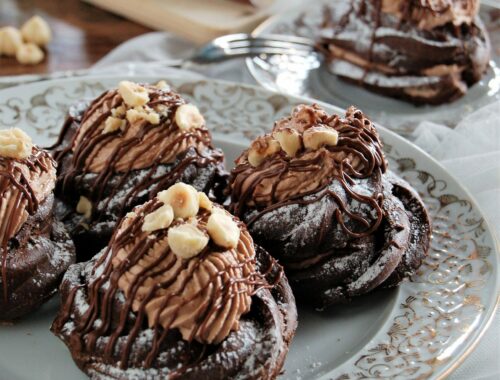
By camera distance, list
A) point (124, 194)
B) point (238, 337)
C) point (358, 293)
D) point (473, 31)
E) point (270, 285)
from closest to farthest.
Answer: point (238, 337) → point (270, 285) → point (358, 293) → point (124, 194) → point (473, 31)

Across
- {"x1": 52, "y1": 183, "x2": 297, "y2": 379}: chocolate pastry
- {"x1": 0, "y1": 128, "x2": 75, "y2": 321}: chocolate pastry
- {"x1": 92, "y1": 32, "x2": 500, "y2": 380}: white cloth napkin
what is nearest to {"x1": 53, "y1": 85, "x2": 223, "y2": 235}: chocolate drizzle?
{"x1": 0, "y1": 128, "x2": 75, "y2": 321}: chocolate pastry

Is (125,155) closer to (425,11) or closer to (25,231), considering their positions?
(25,231)

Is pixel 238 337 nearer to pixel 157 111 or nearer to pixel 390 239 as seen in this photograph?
pixel 390 239

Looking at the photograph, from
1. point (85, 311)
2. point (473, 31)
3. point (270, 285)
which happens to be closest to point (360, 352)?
point (270, 285)

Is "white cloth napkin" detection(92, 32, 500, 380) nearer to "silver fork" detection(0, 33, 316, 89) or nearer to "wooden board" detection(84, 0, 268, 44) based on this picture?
"silver fork" detection(0, 33, 316, 89)

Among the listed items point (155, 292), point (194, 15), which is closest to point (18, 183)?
point (155, 292)

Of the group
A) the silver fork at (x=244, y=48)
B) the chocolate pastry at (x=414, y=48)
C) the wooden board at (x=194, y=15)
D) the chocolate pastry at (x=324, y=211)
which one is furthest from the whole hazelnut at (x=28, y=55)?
the chocolate pastry at (x=324, y=211)

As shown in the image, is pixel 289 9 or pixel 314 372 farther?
pixel 289 9
